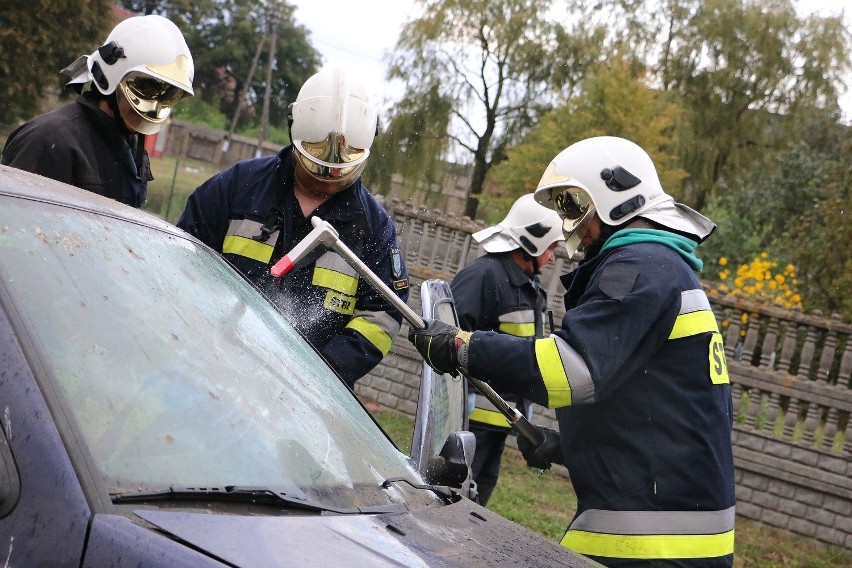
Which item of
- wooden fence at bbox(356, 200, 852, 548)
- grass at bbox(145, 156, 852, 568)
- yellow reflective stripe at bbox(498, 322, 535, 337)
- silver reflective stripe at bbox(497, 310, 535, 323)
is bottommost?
grass at bbox(145, 156, 852, 568)

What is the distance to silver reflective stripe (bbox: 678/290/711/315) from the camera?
3375 millimetres

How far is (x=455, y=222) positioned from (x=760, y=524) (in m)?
3.91

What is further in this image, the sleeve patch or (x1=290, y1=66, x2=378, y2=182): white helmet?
(x1=290, y1=66, x2=378, y2=182): white helmet

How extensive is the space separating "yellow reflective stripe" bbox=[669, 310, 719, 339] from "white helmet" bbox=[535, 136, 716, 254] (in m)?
0.33

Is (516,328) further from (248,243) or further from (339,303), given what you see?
(248,243)

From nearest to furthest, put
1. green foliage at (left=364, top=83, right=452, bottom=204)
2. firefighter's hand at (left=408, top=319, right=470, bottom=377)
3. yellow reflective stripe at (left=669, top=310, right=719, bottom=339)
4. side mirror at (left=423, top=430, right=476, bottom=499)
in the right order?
side mirror at (left=423, top=430, right=476, bottom=499), yellow reflective stripe at (left=669, top=310, right=719, bottom=339), firefighter's hand at (left=408, top=319, right=470, bottom=377), green foliage at (left=364, top=83, right=452, bottom=204)

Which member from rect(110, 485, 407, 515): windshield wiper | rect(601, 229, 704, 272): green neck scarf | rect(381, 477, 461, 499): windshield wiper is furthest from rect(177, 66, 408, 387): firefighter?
rect(110, 485, 407, 515): windshield wiper

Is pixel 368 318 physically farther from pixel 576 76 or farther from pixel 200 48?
pixel 200 48

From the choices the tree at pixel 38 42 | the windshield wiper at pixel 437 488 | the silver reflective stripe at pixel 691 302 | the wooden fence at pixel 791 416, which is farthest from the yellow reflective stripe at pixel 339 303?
the tree at pixel 38 42

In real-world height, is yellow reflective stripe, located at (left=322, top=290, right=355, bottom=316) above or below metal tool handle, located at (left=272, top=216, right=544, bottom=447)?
below

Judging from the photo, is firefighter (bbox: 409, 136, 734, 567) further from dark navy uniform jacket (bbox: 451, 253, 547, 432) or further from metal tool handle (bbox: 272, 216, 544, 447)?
dark navy uniform jacket (bbox: 451, 253, 547, 432)

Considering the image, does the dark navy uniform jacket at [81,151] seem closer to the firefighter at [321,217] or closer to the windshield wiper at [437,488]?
the firefighter at [321,217]

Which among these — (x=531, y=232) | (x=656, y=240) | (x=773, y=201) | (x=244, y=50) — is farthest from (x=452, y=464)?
(x=244, y=50)

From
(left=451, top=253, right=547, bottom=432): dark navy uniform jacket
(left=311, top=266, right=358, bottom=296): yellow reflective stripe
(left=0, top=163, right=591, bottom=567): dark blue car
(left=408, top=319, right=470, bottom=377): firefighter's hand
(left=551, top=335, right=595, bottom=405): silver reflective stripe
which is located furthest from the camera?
(left=451, top=253, right=547, bottom=432): dark navy uniform jacket
